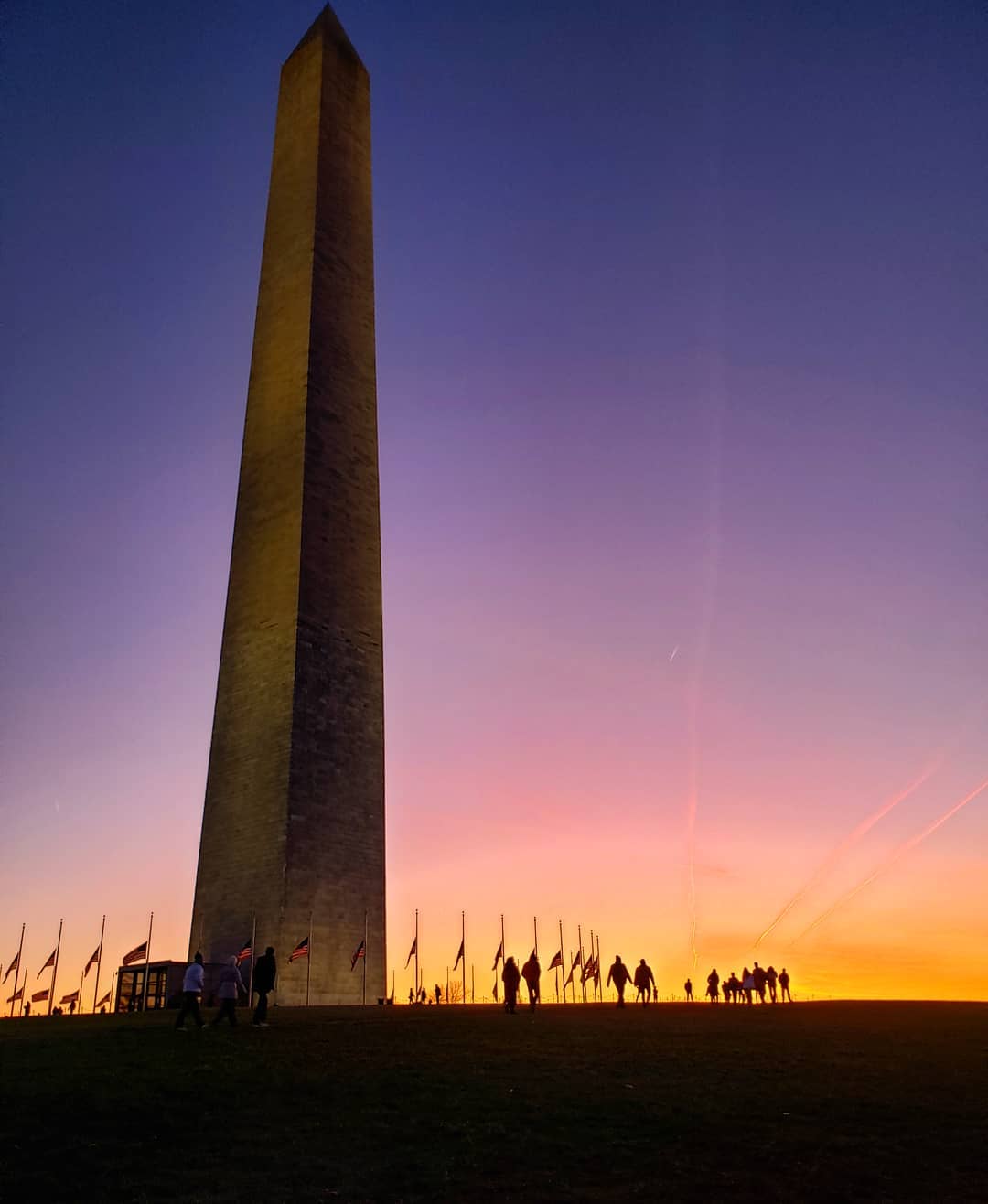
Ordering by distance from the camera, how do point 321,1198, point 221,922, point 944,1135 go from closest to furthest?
point 321,1198, point 944,1135, point 221,922

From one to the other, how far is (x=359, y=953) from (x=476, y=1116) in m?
17.9

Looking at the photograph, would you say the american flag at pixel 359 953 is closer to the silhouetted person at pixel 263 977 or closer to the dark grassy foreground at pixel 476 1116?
the silhouetted person at pixel 263 977

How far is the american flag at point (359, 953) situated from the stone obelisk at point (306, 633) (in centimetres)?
17

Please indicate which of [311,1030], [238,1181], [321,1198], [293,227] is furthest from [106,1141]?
[293,227]

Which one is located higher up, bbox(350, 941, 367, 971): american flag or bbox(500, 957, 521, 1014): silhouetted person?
bbox(350, 941, 367, 971): american flag

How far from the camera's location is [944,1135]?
13.9 meters

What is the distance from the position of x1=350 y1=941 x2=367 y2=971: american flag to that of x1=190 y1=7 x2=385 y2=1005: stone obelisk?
0.55 feet

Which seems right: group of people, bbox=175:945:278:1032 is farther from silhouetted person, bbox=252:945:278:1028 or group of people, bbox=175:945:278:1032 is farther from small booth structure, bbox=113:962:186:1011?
small booth structure, bbox=113:962:186:1011

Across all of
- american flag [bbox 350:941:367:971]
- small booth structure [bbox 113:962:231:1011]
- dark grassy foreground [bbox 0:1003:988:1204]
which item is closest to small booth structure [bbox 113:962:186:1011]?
small booth structure [bbox 113:962:231:1011]

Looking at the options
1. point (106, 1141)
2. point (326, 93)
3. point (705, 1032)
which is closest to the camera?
point (106, 1141)

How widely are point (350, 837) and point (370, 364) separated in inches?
604

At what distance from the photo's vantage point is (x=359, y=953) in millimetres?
30984

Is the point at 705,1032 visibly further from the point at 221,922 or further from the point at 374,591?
the point at 374,591

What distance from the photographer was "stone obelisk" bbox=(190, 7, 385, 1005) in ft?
103
